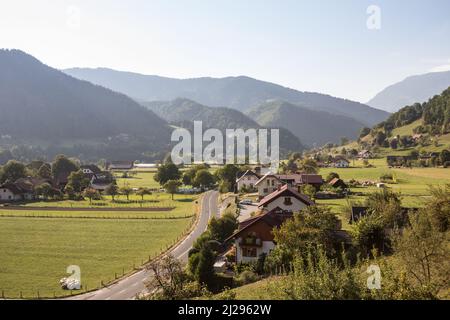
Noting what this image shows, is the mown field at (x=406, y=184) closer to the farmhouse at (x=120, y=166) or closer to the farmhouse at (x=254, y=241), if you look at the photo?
the farmhouse at (x=254, y=241)

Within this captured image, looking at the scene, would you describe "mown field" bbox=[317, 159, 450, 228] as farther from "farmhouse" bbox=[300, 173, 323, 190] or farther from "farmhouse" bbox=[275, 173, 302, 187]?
"farmhouse" bbox=[275, 173, 302, 187]

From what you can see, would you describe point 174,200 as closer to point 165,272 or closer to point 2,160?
point 165,272

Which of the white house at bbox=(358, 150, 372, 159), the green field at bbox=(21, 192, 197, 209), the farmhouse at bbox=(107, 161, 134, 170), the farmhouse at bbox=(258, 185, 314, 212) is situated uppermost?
the white house at bbox=(358, 150, 372, 159)

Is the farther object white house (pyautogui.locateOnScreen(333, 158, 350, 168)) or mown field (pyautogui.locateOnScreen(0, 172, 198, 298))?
white house (pyautogui.locateOnScreen(333, 158, 350, 168))

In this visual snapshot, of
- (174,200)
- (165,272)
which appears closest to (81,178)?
(174,200)

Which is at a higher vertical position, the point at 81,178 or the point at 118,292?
the point at 81,178

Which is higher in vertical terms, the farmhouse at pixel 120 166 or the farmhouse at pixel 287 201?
the farmhouse at pixel 120 166

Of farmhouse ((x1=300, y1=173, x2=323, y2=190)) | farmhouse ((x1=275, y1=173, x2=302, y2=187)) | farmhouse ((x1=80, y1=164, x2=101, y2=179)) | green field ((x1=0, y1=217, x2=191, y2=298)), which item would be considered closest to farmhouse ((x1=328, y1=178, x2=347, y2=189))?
farmhouse ((x1=300, y1=173, x2=323, y2=190))

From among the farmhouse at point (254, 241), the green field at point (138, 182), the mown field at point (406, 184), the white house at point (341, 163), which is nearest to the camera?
the farmhouse at point (254, 241)

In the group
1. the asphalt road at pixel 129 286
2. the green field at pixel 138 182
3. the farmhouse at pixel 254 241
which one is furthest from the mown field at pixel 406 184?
the green field at pixel 138 182
